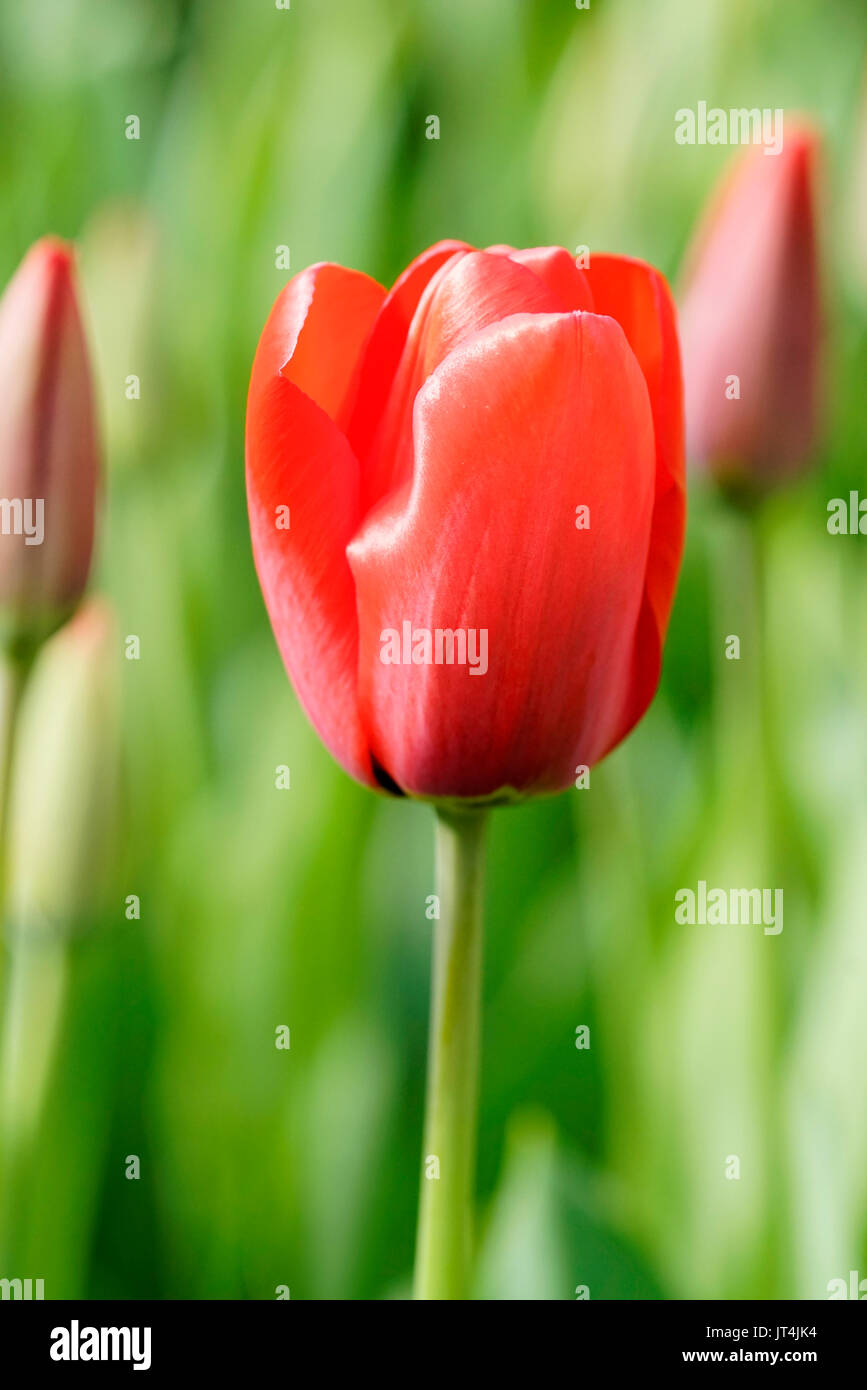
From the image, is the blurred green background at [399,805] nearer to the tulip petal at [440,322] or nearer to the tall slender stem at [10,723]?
the tall slender stem at [10,723]

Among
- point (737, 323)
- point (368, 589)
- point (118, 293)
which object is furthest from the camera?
point (118, 293)

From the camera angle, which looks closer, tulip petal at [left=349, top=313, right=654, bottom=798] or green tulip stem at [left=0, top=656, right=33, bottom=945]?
tulip petal at [left=349, top=313, right=654, bottom=798]

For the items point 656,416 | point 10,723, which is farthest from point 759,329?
point 10,723

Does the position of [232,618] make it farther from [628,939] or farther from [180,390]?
[628,939]

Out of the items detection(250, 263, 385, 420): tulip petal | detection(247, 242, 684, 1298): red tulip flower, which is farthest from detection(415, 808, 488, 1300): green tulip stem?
detection(250, 263, 385, 420): tulip petal

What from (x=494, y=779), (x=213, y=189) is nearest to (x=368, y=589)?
(x=494, y=779)

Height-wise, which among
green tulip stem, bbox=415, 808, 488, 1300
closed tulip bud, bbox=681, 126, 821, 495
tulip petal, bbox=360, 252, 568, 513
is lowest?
green tulip stem, bbox=415, 808, 488, 1300

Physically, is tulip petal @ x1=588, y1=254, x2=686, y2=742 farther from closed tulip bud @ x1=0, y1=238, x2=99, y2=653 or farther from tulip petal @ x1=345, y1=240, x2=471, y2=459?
closed tulip bud @ x1=0, y1=238, x2=99, y2=653
